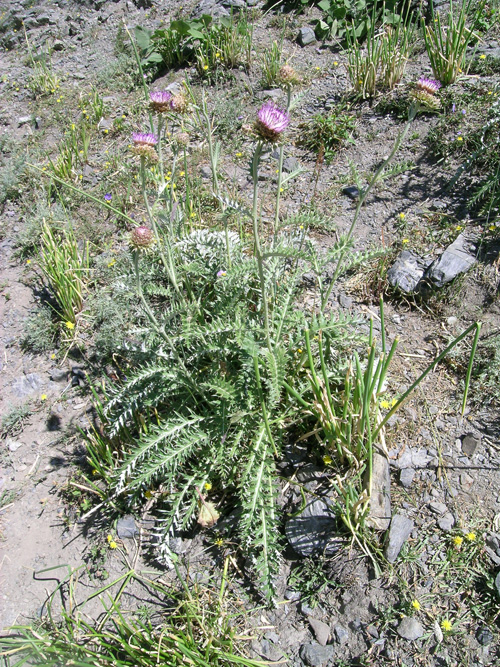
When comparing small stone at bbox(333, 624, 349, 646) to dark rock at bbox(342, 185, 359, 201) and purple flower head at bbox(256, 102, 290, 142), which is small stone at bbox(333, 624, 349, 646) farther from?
dark rock at bbox(342, 185, 359, 201)

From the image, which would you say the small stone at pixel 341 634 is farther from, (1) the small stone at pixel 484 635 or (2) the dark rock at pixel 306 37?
(2) the dark rock at pixel 306 37

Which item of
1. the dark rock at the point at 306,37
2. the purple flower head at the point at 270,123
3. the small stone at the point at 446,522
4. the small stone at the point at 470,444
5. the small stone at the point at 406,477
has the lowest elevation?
the small stone at the point at 446,522

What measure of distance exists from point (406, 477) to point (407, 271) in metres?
1.46

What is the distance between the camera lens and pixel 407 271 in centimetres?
328

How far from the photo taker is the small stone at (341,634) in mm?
2031

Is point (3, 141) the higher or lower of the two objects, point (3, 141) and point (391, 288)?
the higher

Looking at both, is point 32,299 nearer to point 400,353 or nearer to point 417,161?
point 400,353

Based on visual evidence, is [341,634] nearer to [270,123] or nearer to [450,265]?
→ [270,123]

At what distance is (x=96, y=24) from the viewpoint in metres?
7.04

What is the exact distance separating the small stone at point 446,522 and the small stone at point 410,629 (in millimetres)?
420

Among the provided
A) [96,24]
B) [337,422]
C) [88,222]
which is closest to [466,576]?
[337,422]

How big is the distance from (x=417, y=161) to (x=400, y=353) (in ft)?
6.48

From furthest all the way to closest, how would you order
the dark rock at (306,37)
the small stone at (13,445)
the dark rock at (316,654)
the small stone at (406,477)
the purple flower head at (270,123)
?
1. the dark rock at (306,37)
2. the small stone at (13,445)
3. the small stone at (406,477)
4. the dark rock at (316,654)
5. the purple flower head at (270,123)

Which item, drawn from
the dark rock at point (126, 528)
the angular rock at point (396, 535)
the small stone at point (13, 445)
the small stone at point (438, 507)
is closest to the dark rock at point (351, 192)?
the small stone at point (438, 507)
